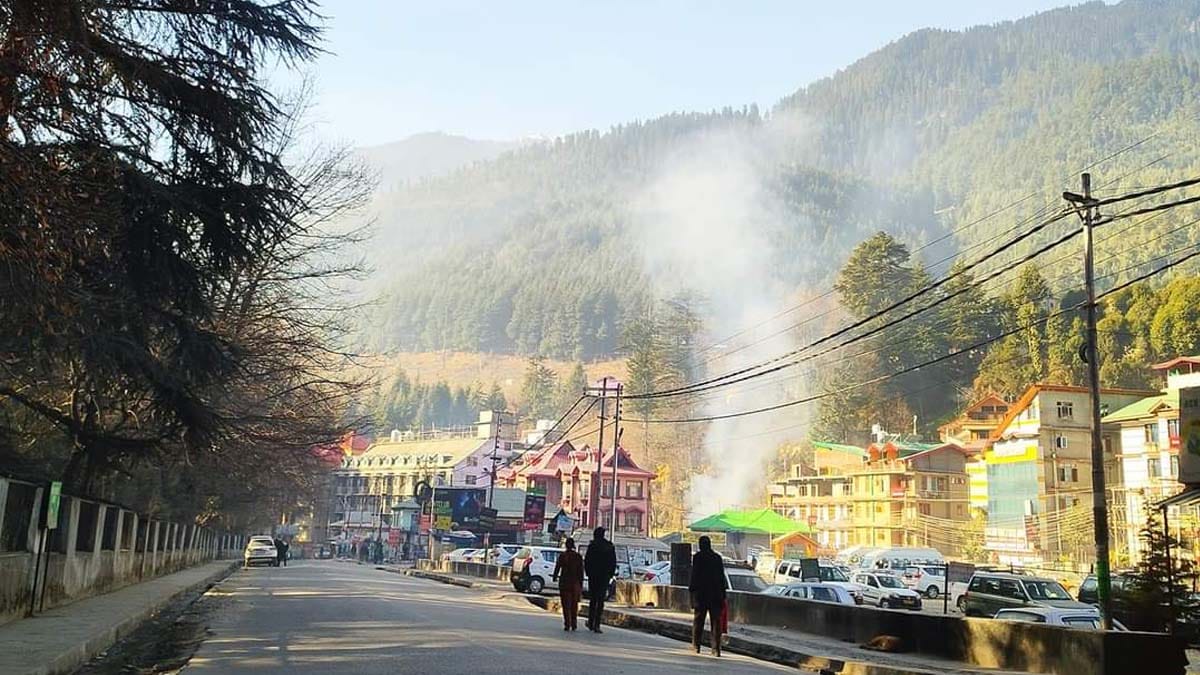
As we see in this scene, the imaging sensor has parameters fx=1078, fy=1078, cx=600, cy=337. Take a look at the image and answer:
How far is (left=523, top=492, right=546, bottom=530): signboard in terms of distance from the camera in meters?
85.6

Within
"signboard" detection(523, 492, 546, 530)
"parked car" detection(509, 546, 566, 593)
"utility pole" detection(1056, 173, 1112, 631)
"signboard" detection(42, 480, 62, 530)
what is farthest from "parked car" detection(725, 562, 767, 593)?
"signboard" detection(523, 492, 546, 530)

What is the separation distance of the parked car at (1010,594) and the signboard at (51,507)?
83.2 ft

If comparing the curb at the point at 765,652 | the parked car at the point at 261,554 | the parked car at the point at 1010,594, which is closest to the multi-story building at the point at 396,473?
the parked car at the point at 261,554

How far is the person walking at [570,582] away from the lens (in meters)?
19.6

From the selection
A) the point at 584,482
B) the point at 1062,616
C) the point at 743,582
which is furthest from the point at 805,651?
the point at 584,482

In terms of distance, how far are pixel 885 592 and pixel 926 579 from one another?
57.5 feet

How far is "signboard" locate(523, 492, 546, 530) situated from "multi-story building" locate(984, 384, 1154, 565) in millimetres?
33810

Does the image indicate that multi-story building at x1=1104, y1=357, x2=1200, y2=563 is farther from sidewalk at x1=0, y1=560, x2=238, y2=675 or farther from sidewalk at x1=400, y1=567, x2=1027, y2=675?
sidewalk at x1=0, y1=560, x2=238, y2=675

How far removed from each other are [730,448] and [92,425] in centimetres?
13473

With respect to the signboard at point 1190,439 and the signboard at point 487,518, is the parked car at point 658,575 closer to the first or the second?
the signboard at point 1190,439

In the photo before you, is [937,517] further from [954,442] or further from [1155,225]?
[1155,225]

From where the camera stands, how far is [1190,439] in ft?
66.9

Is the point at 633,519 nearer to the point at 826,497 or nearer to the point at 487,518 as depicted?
the point at 826,497

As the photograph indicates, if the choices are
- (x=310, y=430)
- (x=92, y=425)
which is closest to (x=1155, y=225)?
(x=310, y=430)
